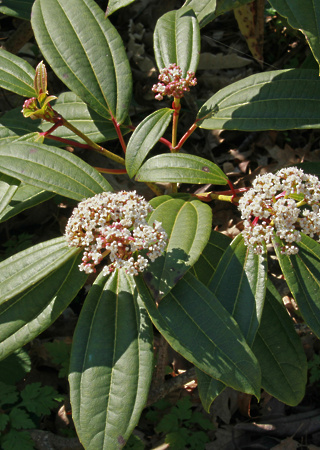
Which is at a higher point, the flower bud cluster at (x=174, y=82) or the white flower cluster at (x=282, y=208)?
the flower bud cluster at (x=174, y=82)

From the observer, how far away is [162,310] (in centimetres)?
143

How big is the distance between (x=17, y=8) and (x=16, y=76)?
27.0 inches

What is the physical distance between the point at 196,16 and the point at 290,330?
1447 millimetres

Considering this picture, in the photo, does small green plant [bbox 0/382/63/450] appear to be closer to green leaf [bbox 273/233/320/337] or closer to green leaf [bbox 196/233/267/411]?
green leaf [bbox 196/233/267/411]

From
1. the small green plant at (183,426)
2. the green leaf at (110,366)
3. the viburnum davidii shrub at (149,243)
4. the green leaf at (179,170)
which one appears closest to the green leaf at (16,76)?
the viburnum davidii shrub at (149,243)

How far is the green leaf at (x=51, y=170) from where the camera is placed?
1.59 metres

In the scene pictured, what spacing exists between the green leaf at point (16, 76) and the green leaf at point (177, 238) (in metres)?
0.79

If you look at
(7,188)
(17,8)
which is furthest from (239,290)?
(17,8)

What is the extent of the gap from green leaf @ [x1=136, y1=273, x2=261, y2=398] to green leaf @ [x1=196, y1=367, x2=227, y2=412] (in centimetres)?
14

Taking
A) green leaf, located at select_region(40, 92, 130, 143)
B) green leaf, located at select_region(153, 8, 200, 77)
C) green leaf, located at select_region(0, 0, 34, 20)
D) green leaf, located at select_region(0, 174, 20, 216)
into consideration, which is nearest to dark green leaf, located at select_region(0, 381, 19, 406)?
green leaf, located at select_region(0, 174, 20, 216)

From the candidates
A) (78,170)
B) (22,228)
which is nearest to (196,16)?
(78,170)

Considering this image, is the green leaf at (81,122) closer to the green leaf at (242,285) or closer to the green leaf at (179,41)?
the green leaf at (179,41)

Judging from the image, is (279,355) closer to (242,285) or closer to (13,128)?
(242,285)

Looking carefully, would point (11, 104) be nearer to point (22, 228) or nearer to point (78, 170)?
point (22, 228)
